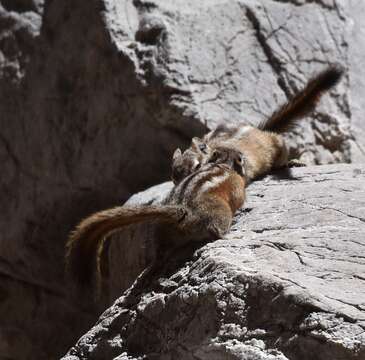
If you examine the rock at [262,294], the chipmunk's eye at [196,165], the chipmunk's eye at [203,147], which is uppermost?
the chipmunk's eye at [203,147]

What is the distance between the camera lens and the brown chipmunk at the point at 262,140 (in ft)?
19.5

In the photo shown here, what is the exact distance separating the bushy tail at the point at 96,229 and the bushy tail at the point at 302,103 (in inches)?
83.9

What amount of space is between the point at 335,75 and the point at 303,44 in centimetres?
106

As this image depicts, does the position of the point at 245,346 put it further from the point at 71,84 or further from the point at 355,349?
the point at 71,84

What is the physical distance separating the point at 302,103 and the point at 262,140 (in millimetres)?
423

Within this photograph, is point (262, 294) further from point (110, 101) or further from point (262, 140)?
point (110, 101)

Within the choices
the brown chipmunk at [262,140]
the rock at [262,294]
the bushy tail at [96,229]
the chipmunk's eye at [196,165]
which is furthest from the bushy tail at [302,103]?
the bushy tail at [96,229]

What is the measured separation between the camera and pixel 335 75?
6.45 metres

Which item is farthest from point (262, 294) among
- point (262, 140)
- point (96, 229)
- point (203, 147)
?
point (262, 140)

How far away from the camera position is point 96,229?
15.3ft

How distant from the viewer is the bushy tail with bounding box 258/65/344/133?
6.45m

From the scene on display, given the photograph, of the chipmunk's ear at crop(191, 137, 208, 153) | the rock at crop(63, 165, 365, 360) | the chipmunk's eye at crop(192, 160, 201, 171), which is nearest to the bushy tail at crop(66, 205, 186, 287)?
the rock at crop(63, 165, 365, 360)

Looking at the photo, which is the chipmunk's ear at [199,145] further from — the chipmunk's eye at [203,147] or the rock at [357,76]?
the rock at [357,76]

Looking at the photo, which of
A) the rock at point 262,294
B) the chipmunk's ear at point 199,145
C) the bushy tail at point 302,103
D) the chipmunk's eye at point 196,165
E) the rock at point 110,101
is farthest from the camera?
the rock at point 110,101
